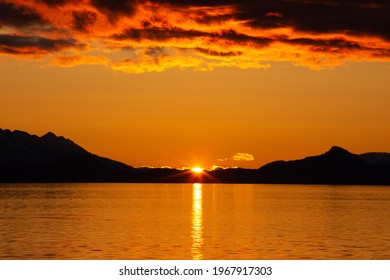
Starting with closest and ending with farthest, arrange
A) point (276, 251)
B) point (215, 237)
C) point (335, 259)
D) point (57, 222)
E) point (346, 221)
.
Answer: point (335, 259), point (276, 251), point (215, 237), point (57, 222), point (346, 221)

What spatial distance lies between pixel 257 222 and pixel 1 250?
53.4 m

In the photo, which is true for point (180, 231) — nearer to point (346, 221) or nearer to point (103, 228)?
point (103, 228)

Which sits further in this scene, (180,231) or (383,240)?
(180,231)

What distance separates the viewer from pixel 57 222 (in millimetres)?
114688

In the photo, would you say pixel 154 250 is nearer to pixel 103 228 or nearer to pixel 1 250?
pixel 1 250

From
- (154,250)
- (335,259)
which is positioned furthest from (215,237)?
(335,259)

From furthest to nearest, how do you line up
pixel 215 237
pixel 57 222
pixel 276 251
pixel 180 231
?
pixel 57 222 → pixel 180 231 → pixel 215 237 → pixel 276 251
